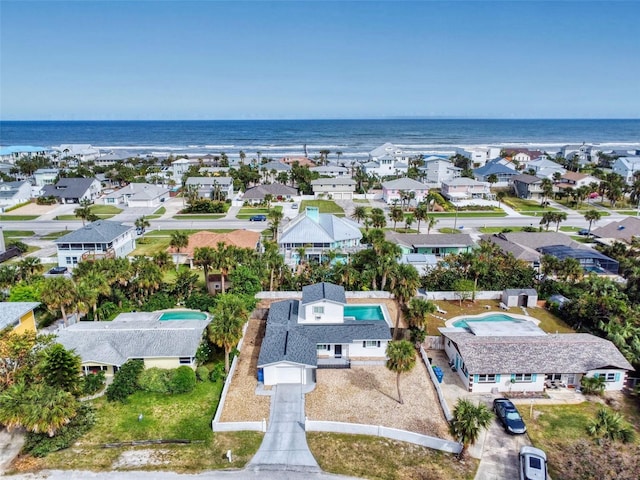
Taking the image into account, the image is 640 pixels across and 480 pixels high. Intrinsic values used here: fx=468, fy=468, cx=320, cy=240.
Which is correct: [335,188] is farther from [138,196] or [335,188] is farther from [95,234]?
[95,234]

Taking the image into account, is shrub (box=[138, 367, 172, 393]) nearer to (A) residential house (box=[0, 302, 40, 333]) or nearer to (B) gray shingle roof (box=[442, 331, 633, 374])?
(A) residential house (box=[0, 302, 40, 333])

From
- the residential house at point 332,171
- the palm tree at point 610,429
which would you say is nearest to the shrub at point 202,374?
the palm tree at point 610,429

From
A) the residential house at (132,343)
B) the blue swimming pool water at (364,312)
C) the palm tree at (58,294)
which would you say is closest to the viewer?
the residential house at (132,343)

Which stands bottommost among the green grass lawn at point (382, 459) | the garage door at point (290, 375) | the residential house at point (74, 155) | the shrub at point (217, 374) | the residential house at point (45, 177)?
the green grass lawn at point (382, 459)

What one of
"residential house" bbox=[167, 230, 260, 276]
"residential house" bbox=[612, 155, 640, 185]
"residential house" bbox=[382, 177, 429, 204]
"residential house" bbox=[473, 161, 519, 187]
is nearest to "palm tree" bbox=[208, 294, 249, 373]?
"residential house" bbox=[167, 230, 260, 276]

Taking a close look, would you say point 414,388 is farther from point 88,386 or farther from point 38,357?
point 38,357

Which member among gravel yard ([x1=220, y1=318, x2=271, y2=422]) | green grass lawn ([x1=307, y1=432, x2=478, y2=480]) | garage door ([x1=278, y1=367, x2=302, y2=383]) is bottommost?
green grass lawn ([x1=307, y1=432, x2=478, y2=480])

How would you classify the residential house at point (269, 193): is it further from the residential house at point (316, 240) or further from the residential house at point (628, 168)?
the residential house at point (628, 168)
